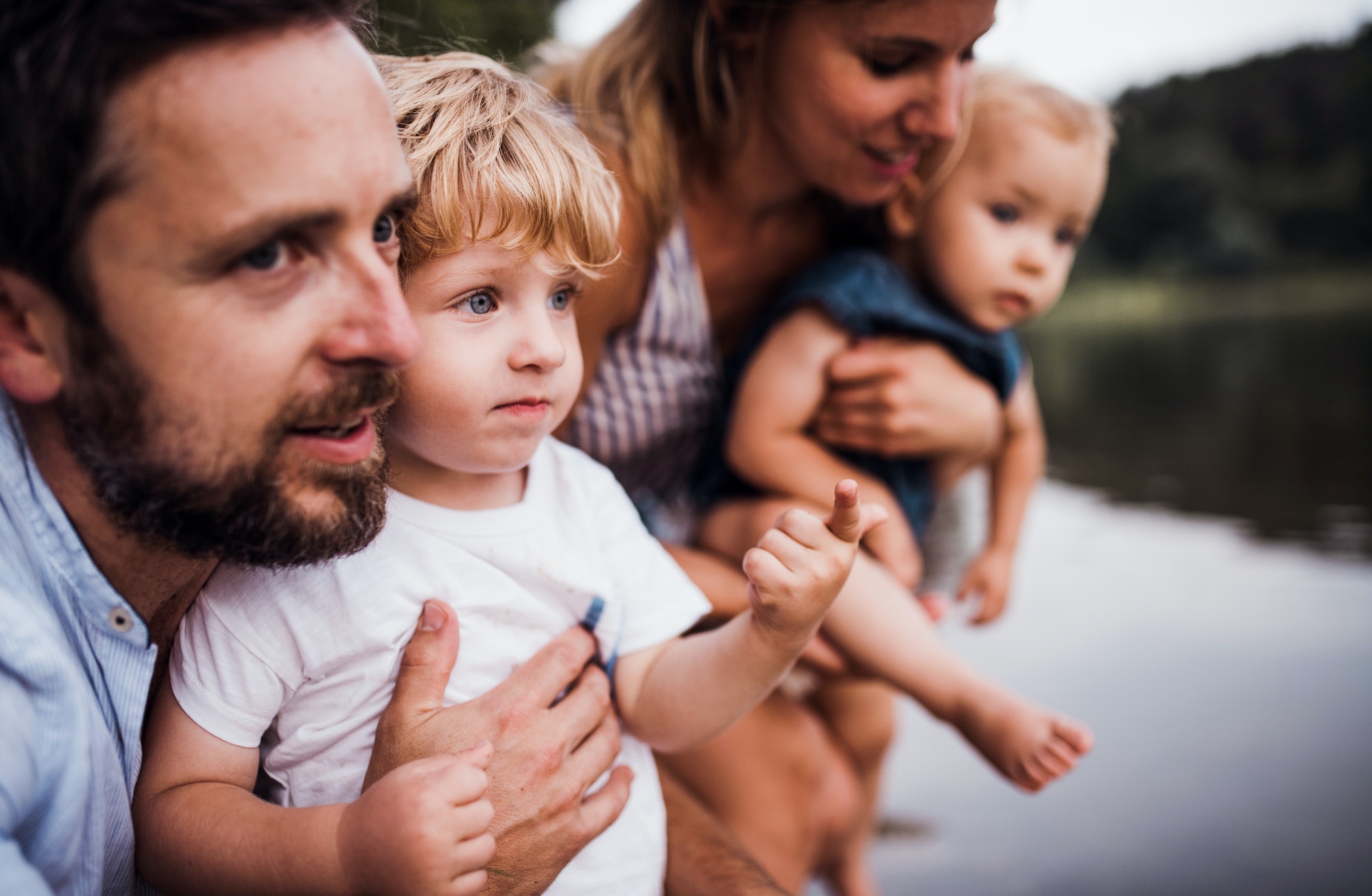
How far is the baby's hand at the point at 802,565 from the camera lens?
4.15 feet

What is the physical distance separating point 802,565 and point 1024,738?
77 cm

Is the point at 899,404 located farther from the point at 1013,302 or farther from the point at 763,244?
the point at 763,244

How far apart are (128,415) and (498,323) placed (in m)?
0.45

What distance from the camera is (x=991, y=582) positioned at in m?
2.69

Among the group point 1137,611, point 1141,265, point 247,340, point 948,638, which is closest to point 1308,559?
point 1137,611

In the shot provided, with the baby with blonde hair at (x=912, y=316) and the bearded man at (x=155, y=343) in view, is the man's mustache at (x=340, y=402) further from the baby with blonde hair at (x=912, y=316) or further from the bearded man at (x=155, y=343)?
the baby with blonde hair at (x=912, y=316)

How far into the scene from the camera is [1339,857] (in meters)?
2.85

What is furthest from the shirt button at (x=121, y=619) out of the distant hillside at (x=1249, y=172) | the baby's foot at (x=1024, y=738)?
the distant hillside at (x=1249, y=172)

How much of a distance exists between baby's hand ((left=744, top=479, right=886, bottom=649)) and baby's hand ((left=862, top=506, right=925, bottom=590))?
97cm

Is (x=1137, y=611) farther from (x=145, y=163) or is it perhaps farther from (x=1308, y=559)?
(x=145, y=163)

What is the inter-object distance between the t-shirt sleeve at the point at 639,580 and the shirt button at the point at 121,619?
2.09 ft

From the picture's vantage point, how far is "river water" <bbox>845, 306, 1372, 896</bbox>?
2.88 metres

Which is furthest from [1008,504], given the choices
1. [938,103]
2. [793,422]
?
[938,103]

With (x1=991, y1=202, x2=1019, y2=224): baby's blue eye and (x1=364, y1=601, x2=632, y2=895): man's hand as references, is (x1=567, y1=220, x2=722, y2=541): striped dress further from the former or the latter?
(x1=364, y1=601, x2=632, y2=895): man's hand
